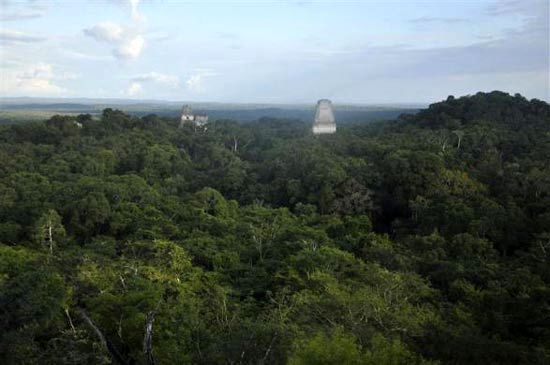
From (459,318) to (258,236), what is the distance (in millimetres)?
9762

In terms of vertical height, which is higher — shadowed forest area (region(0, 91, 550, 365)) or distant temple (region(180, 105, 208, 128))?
distant temple (region(180, 105, 208, 128))

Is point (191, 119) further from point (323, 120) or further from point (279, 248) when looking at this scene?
point (279, 248)

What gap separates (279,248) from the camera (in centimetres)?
2041

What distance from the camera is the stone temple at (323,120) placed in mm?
48188

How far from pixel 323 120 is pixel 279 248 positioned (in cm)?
2976

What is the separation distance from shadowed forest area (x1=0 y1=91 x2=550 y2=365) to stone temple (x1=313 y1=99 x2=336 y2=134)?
457 cm

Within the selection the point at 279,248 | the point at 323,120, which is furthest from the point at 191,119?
the point at 279,248

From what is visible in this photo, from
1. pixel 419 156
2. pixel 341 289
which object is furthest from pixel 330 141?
pixel 341 289

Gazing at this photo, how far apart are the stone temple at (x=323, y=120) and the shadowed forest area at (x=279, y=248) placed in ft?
15.0

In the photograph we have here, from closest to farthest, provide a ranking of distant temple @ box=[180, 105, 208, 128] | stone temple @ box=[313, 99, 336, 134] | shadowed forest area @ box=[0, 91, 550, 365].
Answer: shadowed forest area @ box=[0, 91, 550, 365] → stone temple @ box=[313, 99, 336, 134] → distant temple @ box=[180, 105, 208, 128]

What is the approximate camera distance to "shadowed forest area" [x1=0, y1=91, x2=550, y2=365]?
11570 mm

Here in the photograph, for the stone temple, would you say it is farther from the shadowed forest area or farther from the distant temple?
the distant temple

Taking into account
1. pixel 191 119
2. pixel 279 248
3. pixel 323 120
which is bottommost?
pixel 279 248

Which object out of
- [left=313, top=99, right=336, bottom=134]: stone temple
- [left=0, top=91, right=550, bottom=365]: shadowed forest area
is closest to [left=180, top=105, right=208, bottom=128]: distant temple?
[left=0, top=91, right=550, bottom=365]: shadowed forest area
